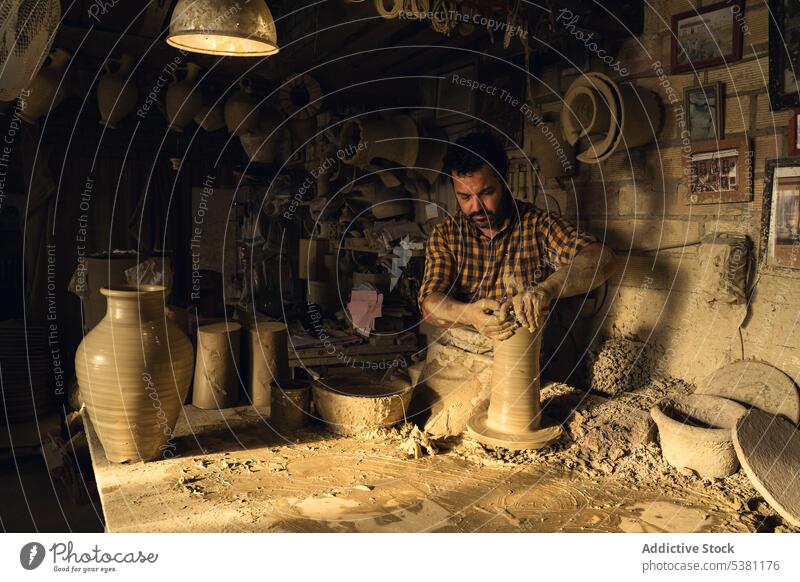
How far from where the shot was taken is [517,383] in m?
2.43

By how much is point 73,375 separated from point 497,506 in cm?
455

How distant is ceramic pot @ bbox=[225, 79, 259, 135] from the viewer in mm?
4566

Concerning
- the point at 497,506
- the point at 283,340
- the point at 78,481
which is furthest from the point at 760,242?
the point at 78,481

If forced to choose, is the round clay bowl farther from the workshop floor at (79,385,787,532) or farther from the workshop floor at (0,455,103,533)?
the workshop floor at (0,455,103,533)

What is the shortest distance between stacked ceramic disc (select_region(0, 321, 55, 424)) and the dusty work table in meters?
3.08

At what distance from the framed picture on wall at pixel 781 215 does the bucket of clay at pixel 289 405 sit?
1972mm

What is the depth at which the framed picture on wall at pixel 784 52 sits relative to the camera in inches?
91.1

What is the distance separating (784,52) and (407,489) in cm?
215

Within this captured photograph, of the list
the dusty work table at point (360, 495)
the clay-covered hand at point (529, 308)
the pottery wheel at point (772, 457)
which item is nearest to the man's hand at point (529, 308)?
the clay-covered hand at point (529, 308)

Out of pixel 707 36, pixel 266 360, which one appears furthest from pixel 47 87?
pixel 707 36

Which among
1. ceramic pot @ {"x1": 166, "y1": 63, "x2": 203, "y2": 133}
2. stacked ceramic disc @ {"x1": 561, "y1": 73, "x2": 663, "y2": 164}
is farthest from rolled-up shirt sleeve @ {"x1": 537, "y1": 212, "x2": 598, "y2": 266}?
ceramic pot @ {"x1": 166, "y1": 63, "x2": 203, "y2": 133}

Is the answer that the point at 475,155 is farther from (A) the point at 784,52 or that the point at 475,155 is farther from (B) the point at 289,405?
(B) the point at 289,405

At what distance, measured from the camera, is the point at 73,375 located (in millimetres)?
5340

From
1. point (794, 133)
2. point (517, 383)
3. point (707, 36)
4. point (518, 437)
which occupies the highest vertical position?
point (707, 36)
